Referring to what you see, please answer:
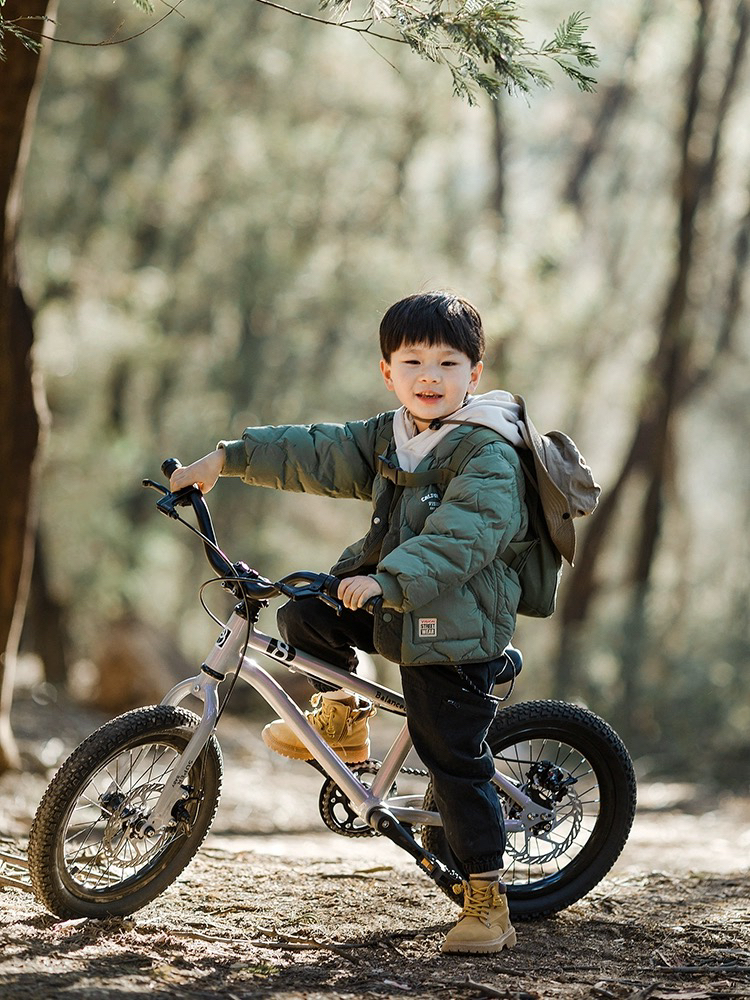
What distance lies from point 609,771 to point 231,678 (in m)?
1.29

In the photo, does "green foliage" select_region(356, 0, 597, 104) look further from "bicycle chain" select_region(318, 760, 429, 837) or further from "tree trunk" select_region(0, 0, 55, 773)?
"bicycle chain" select_region(318, 760, 429, 837)

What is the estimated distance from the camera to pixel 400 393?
3.64 metres

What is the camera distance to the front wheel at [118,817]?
3.39 metres

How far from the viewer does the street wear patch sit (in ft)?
11.2

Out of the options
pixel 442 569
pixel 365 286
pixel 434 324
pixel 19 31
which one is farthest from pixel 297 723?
pixel 365 286

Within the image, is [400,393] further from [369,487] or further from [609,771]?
[609,771]

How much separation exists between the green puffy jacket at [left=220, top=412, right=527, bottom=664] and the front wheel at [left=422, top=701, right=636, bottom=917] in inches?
21.9

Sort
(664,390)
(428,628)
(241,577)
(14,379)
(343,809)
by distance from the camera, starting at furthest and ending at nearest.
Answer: (664,390), (14,379), (343,809), (241,577), (428,628)

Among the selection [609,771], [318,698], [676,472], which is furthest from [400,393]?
[676,472]

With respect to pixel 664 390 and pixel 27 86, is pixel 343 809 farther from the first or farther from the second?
pixel 664 390

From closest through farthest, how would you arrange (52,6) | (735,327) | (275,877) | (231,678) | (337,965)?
(337,965), (231,678), (275,877), (52,6), (735,327)

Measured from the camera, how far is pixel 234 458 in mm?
3816

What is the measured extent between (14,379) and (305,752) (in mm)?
3138

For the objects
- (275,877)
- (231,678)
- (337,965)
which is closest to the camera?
(337,965)
